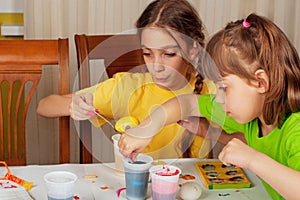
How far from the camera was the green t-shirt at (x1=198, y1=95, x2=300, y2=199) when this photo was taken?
1.26m

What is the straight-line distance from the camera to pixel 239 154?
4.04ft

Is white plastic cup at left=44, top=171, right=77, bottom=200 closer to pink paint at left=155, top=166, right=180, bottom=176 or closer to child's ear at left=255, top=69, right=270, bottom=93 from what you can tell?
pink paint at left=155, top=166, right=180, bottom=176

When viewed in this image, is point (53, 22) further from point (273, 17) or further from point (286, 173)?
point (286, 173)

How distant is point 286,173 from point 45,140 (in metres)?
1.44

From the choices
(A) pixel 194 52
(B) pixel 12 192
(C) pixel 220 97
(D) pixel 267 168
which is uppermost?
(A) pixel 194 52

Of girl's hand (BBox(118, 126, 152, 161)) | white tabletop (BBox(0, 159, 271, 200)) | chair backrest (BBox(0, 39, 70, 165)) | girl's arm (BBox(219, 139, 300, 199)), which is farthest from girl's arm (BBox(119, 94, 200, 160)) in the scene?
chair backrest (BBox(0, 39, 70, 165))

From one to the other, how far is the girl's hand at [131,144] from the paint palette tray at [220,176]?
0.20m

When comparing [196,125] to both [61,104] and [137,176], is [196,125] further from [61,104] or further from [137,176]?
[61,104]

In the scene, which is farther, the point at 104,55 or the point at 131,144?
the point at 104,55

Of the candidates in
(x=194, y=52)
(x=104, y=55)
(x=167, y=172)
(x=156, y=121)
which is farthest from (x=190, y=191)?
(x=104, y=55)

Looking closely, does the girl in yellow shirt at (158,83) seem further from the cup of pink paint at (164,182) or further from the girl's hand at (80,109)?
the cup of pink paint at (164,182)

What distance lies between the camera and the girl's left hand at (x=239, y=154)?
48.1 inches

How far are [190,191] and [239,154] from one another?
0.18 meters

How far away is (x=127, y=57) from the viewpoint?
1932mm
